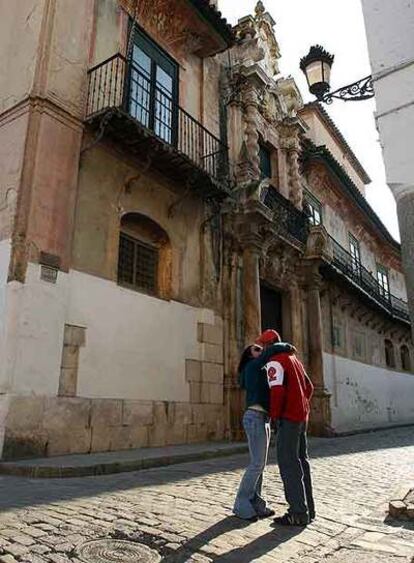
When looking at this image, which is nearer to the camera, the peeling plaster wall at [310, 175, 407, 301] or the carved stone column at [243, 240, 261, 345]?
the carved stone column at [243, 240, 261, 345]

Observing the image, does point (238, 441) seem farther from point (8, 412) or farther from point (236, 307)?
point (8, 412)

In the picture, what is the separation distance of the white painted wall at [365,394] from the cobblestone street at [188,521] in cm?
964

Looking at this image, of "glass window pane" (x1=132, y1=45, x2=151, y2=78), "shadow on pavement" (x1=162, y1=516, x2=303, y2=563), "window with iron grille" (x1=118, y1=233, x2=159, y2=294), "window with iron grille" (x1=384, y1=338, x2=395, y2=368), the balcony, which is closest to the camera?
"shadow on pavement" (x1=162, y1=516, x2=303, y2=563)

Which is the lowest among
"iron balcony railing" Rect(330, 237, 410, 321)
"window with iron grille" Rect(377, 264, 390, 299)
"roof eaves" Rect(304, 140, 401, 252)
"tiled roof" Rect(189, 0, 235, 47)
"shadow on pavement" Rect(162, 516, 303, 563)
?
"shadow on pavement" Rect(162, 516, 303, 563)

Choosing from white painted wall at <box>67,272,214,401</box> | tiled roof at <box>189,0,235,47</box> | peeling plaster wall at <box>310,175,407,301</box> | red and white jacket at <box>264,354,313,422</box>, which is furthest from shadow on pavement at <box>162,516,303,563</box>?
peeling plaster wall at <box>310,175,407,301</box>

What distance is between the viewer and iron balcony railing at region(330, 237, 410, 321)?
690 inches

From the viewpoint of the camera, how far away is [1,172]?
7586mm

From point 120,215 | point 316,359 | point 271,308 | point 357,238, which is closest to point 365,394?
point 316,359

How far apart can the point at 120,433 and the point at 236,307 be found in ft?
14.4

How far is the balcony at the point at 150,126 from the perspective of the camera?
816cm

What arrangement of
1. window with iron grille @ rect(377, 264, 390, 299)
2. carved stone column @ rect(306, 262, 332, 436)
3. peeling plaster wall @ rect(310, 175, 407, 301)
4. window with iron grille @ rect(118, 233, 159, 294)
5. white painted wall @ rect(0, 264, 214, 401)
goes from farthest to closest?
window with iron grille @ rect(377, 264, 390, 299) < peeling plaster wall @ rect(310, 175, 407, 301) < carved stone column @ rect(306, 262, 332, 436) < window with iron grille @ rect(118, 233, 159, 294) < white painted wall @ rect(0, 264, 214, 401)

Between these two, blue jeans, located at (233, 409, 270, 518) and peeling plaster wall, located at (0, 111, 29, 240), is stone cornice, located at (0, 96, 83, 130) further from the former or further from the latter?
blue jeans, located at (233, 409, 270, 518)

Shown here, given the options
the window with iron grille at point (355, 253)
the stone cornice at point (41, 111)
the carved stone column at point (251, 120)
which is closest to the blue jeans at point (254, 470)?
the stone cornice at point (41, 111)

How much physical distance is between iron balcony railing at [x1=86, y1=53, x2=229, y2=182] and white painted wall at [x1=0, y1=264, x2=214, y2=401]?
2900mm
